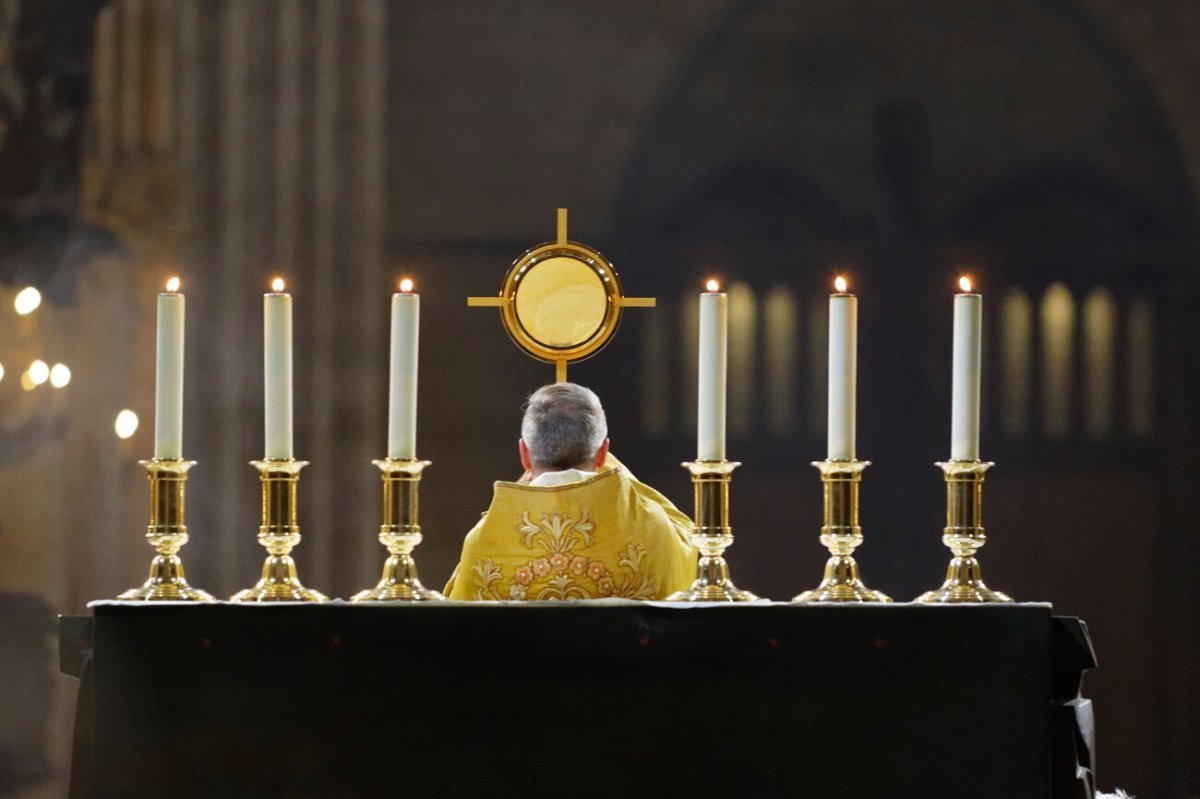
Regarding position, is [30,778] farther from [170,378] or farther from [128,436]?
[170,378]

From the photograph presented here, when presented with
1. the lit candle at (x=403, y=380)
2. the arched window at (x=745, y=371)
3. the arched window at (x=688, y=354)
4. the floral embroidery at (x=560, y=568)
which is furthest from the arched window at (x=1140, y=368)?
the lit candle at (x=403, y=380)

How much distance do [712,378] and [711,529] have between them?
0.23 meters

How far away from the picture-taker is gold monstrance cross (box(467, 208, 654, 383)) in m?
4.13

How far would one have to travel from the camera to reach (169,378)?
2648mm

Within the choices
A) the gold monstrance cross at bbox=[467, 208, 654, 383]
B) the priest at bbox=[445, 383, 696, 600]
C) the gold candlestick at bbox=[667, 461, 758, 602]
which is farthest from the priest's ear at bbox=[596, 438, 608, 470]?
the gold monstrance cross at bbox=[467, 208, 654, 383]

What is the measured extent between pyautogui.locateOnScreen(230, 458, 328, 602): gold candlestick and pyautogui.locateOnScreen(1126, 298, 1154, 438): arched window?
4002 mm

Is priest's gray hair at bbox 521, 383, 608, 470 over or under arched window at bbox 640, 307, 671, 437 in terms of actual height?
under

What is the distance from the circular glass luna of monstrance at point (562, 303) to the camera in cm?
413

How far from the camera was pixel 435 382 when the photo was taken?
596 cm

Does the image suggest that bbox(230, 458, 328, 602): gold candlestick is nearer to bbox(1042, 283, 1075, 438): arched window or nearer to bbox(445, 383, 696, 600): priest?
bbox(445, 383, 696, 600): priest

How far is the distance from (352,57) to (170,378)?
11.6 feet

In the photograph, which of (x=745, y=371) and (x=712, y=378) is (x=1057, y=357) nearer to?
(x=745, y=371)

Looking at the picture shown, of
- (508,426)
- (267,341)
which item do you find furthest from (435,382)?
(267,341)

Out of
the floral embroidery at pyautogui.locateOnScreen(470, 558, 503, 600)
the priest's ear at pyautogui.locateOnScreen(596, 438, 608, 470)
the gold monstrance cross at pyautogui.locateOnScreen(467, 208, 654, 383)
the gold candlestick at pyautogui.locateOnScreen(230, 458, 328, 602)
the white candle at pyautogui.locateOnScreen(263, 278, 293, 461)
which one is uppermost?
the gold monstrance cross at pyautogui.locateOnScreen(467, 208, 654, 383)
